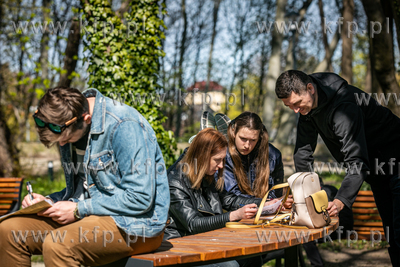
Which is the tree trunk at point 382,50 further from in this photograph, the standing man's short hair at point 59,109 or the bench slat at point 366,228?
the standing man's short hair at point 59,109

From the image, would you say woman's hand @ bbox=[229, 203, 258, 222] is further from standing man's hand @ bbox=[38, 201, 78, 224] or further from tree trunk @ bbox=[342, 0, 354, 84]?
tree trunk @ bbox=[342, 0, 354, 84]

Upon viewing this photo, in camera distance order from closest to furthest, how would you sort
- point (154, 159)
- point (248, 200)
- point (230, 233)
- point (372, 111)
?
1. point (154, 159)
2. point (230, 233)
3. point (372, 111)
4. point (248, 200)

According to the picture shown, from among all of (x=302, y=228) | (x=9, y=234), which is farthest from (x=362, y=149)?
(x=9, y=234)

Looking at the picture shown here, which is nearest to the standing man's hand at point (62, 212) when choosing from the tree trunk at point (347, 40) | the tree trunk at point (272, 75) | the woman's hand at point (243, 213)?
the woman's hand at point (243, 213)

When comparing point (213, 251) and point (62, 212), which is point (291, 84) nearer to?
point (213, 251)

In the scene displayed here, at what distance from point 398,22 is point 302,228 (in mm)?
3818

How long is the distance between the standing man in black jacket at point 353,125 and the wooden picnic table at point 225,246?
600 mm

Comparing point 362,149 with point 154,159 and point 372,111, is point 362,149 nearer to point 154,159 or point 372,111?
point 372,111

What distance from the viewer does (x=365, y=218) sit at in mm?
4637

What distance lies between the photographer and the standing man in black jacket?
2926 millimetres

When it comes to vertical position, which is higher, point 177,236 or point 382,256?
point 177,236

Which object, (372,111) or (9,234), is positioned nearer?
(9,234)

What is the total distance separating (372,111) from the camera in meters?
3.12

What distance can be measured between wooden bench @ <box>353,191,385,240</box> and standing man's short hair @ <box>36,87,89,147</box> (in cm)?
359
